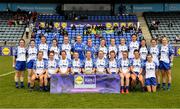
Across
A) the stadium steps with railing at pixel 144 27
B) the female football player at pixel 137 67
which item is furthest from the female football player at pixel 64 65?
the stadium steps with railing at pixel 144 27

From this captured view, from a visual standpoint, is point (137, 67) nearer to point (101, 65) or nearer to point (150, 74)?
point (150, 74)

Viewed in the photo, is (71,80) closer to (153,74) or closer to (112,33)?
(153,74)

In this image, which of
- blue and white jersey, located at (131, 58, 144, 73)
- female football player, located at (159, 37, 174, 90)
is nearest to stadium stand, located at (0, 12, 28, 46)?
female football player, located at (159, 37, 174, 90)

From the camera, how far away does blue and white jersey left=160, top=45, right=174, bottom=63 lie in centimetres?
1284

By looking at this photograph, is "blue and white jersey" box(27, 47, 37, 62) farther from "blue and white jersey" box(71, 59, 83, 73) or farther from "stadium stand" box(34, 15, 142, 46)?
"stadium stand" box(34, 15, 142, 46)

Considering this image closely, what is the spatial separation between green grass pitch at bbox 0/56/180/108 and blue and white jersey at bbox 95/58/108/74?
35.8 inches

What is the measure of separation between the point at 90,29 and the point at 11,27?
Result: 8859mm

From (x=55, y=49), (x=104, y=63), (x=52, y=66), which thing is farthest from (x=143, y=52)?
(x=52, y=66)

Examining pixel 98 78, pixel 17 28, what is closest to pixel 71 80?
pixel 98 78

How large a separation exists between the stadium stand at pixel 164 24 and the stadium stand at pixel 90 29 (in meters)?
2.10

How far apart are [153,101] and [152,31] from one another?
2841cm

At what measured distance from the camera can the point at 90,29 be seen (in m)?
34.8

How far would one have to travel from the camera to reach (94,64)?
12602 millimetres

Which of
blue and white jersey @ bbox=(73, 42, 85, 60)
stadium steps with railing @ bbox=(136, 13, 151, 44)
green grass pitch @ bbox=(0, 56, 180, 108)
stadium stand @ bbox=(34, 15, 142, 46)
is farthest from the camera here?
stadium steps with railing @ bbox=(136, 13, 151, 44)
